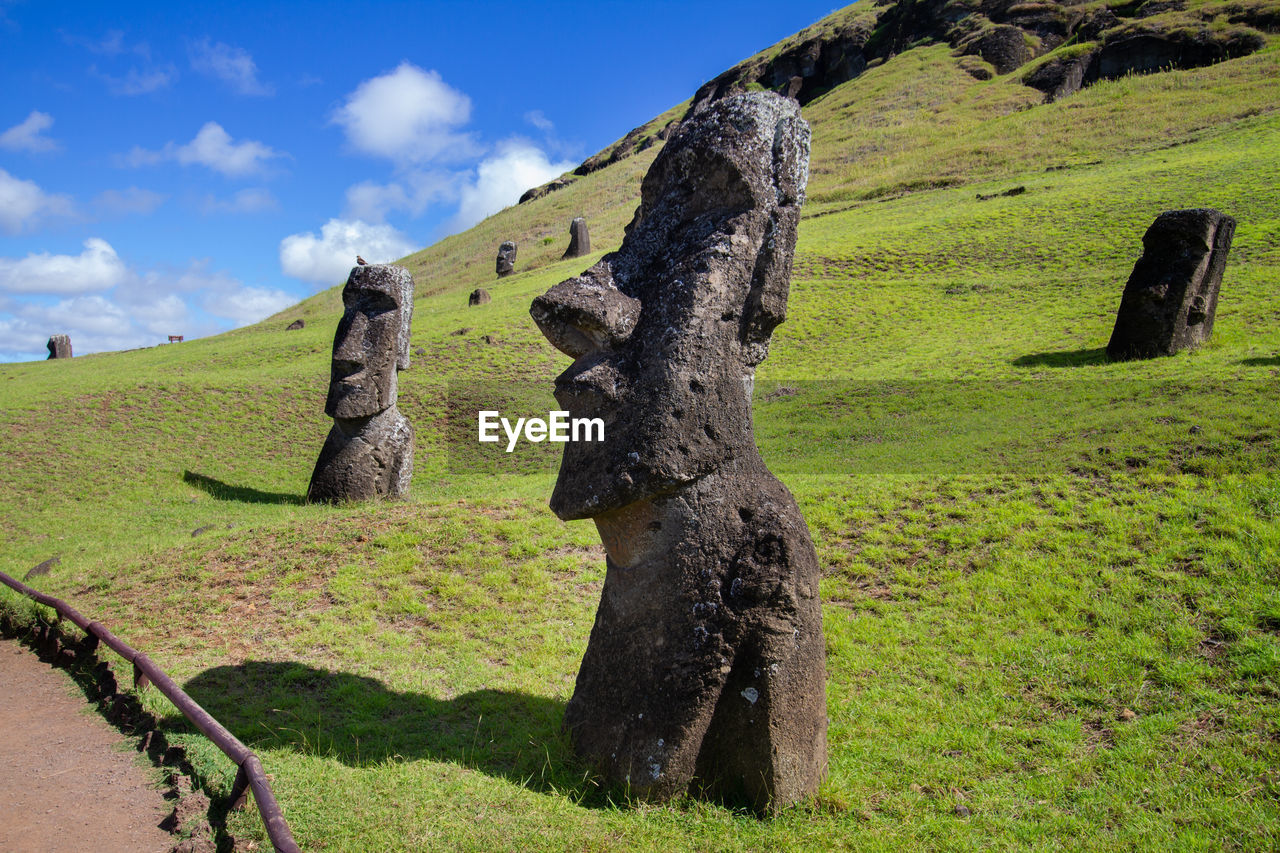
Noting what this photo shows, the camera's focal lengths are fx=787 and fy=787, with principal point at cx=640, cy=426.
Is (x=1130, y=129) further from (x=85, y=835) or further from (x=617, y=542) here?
(x=85, y=835)

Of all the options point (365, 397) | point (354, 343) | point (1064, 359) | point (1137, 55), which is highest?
point (1137, 55)

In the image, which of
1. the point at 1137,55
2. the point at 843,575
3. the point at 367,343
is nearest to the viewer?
the point at 843,575

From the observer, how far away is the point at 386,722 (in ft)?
19.9

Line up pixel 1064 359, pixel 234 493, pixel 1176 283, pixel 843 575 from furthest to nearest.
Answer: pixel 1064 359 < pixel 1176 283 < pixel 234 493 < pixel 843 575

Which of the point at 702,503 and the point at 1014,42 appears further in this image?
the point at 1014,42

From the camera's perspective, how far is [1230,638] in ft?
22.0

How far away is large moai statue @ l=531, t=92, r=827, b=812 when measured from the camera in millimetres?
4648

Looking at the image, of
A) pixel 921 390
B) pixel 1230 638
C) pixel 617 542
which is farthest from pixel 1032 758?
pixel 921 390

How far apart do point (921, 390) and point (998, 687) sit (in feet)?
39.3

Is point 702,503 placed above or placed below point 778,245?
below

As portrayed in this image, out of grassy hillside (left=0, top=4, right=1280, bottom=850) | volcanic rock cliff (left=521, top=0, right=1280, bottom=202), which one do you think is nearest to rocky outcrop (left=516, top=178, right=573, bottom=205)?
volcanic rock cliff (left=521, top=0, right=1280, bottom=202)

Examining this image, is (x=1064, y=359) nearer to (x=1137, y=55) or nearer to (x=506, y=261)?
(x=506, y=261)

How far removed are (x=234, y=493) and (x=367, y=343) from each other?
4538 millimetres

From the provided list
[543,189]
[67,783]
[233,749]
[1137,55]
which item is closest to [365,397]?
[67,783]
